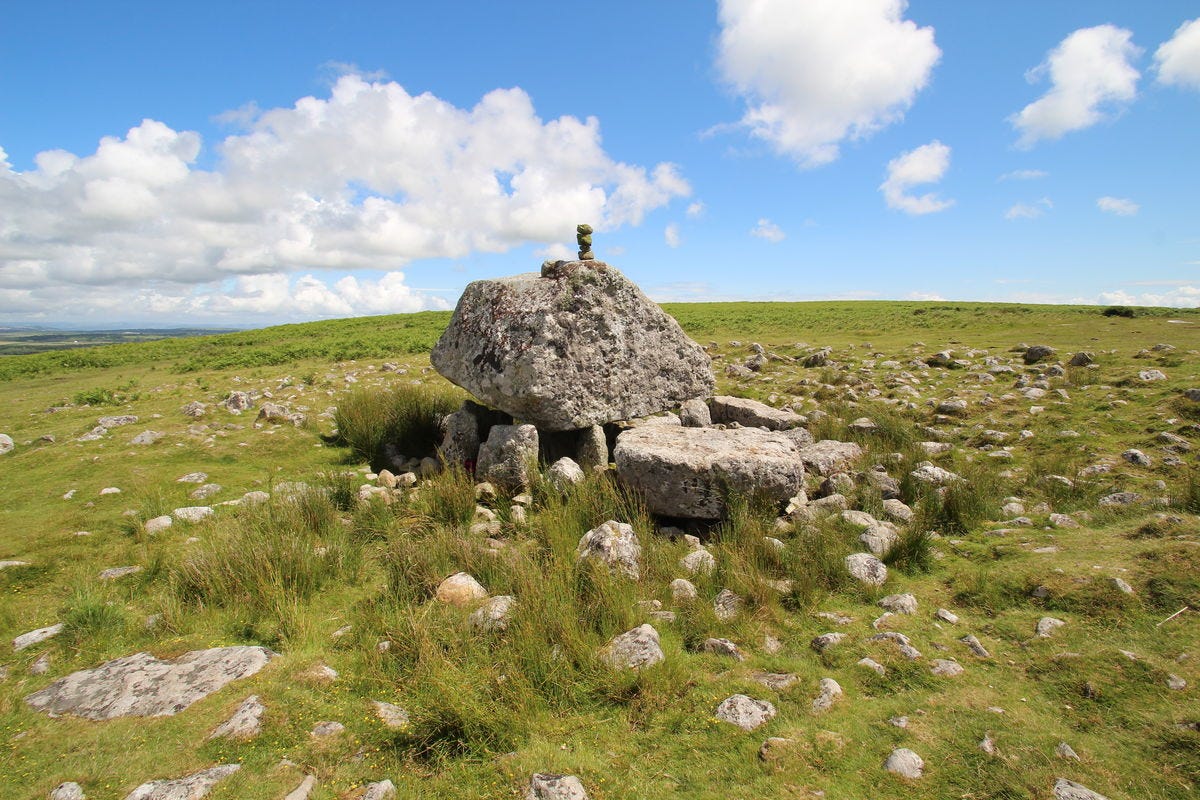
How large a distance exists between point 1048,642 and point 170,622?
704 cm

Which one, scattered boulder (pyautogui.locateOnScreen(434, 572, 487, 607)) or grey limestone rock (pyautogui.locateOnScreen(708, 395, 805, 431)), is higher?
grey limestone rock (pyautogui.locateOnScreen(708, 395, 805, 431))

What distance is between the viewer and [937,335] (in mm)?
24531

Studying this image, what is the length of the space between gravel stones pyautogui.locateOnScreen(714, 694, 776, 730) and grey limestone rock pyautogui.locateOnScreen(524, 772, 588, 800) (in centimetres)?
107

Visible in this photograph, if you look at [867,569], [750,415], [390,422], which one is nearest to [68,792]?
[867,569]

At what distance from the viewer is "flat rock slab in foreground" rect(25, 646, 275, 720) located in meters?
3.96

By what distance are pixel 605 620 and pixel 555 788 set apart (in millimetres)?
1634

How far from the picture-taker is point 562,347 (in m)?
8.52

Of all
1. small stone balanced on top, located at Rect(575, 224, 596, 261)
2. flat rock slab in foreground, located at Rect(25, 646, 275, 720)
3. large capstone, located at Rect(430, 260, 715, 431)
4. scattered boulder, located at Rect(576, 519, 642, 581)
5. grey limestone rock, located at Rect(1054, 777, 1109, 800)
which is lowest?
grey limestone rock, located at Rect(1054, 777, 1109, 800)

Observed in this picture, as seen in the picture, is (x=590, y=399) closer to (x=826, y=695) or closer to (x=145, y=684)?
(x=826, y=695)

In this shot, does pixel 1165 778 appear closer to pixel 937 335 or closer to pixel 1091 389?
pixel 1091 389

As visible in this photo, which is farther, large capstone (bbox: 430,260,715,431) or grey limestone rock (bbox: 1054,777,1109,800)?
large capstone (bbox: 430,260,715,431)

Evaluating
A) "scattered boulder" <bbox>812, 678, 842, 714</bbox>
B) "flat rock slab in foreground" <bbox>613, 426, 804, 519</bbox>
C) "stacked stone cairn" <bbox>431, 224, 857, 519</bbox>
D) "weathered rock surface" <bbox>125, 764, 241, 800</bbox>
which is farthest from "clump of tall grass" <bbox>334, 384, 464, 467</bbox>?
"scattered boulder" <bbox>812, 678, 842, 714</bbox>

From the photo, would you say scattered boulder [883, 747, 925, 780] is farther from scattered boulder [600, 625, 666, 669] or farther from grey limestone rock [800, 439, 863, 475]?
grey limestone rock [800, 439, 863, 475]

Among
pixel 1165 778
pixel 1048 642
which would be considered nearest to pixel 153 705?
pixel 1165 778
